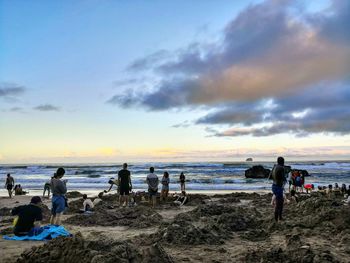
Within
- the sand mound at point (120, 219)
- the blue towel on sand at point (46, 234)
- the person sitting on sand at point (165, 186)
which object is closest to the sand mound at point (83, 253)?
the blue towel on sand at point (46, 234)

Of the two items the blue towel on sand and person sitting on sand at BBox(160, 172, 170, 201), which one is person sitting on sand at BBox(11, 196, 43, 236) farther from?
person sitting on sand at BBox(160, 172, 170, 201)

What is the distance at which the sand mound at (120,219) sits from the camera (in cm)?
1166

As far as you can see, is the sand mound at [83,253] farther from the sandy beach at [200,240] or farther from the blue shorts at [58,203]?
the blue shorts at [58,203]

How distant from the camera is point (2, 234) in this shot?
995 centimetres

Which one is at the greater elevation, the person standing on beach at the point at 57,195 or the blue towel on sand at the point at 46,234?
the person standing on beach at the point at 57,195

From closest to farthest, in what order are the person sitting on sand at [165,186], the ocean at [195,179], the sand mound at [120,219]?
the sand mound at [120,219]
the person sitting on sand at [165,186]
the ocean at [195,179]

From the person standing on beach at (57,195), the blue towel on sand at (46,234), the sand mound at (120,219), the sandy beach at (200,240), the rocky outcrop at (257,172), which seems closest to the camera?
the sandy beach at (200,240)

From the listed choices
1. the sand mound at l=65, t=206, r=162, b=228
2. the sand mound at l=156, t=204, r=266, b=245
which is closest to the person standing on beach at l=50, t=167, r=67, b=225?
the sand mound at l=65, t=206, r=162, b=228

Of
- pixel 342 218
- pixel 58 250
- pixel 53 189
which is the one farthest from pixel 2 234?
pixel 342 218

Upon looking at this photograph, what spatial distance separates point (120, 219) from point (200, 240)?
15.4 feet

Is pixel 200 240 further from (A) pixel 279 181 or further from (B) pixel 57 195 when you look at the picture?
(B) pixel 57 195

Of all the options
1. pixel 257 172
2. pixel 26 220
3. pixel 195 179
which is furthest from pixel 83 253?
pixel 257 172

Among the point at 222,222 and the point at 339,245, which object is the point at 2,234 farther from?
the point at 339,245

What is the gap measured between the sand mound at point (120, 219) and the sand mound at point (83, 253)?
461cm
